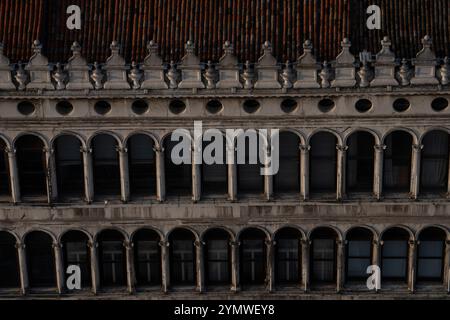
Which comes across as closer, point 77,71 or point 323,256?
point 77,71

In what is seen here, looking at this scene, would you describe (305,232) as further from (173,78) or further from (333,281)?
(173,78)

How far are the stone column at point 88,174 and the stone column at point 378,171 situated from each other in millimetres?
10461


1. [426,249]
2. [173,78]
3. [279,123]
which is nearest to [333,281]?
[426,249]

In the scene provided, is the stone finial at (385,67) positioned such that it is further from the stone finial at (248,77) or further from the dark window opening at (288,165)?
the stone finial at (248,77)

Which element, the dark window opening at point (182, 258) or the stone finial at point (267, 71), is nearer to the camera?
the stone finial at point (267, 71)

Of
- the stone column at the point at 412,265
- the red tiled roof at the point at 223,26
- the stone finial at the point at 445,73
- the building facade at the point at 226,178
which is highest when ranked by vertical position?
the red tiled roof at the point at 223,26

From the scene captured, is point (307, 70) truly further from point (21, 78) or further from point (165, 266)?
point (21, 78)

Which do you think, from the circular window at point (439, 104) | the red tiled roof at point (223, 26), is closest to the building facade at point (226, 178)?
the circular window at point (439, 104)

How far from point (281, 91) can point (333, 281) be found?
26.6 ft

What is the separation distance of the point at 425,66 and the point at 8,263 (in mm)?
17442

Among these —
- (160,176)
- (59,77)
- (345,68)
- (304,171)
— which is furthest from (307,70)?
(59,77)

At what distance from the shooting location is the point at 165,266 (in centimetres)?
3412

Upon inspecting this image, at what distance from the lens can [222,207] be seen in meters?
33.2

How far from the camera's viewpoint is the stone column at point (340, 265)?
33625mm
